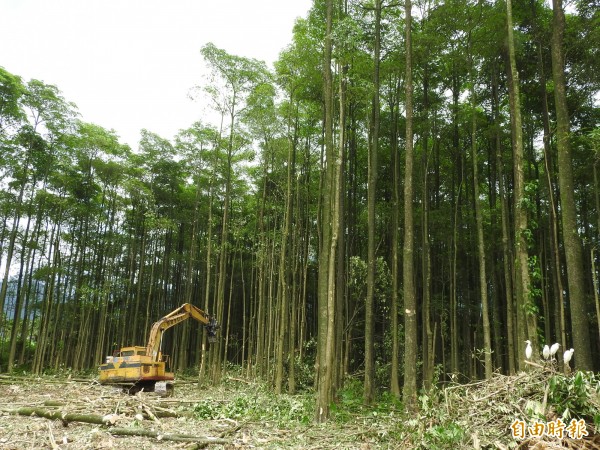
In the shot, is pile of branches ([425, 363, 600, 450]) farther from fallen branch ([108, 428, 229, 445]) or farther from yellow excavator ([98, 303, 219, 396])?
yellow excavator ([98, 303, 219, 396])

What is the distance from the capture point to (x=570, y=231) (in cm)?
790

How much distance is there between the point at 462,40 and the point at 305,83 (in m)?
4.29

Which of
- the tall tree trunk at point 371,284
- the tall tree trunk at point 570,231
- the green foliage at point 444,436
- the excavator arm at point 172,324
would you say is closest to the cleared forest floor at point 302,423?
the green foliage at point 444,436

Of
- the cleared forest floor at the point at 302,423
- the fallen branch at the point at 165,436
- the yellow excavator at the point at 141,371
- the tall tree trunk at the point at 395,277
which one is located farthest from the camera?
the yellow excavator at the point at 141,371

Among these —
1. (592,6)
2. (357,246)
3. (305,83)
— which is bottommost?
(357,246)

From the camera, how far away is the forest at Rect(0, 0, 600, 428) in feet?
28.9

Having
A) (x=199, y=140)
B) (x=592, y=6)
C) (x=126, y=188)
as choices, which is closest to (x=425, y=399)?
(x=592, y=6)

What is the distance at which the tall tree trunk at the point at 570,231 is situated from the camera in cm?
748

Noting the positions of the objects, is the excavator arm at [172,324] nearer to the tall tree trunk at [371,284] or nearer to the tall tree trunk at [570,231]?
the tall tree trunk at [371,284]

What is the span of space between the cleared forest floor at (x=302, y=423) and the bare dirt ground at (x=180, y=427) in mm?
15

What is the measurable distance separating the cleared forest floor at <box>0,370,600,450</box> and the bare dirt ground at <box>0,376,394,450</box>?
0.6 inches

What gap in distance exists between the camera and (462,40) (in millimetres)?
11203

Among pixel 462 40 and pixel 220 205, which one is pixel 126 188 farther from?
pixel 462 40

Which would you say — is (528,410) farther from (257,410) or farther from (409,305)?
(257,410)
